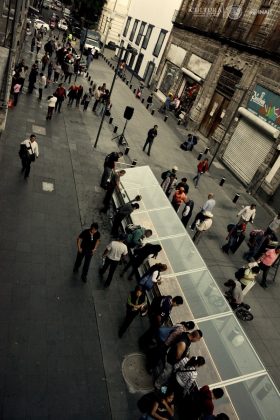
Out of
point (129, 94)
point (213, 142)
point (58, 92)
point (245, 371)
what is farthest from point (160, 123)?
point (245, 371)

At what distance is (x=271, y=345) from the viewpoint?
9531 millimetres

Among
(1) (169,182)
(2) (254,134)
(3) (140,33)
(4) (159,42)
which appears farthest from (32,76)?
(3) (140,33)

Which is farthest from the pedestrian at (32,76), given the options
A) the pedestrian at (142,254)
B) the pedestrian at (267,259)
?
the pedestrian at (267,259)

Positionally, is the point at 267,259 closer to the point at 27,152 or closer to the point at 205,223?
the point at 205,223

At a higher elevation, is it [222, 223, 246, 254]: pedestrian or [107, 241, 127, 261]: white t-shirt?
[107, 241, 127, 261]: white t-shirt

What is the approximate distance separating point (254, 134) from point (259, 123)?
37.7 inches

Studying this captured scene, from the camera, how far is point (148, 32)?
42094mm

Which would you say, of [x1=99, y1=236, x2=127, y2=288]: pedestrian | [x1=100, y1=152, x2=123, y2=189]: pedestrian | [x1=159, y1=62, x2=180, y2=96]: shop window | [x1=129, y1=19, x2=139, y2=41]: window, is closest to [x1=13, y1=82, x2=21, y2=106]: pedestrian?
[x1=100, y1=152, x2=123, y2=189]: pedestrian

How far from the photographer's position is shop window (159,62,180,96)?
33.1 meters

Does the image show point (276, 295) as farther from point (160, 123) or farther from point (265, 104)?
point (160, 123)

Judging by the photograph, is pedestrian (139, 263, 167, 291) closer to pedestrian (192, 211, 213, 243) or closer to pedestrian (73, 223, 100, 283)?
pedestrian (73, 223, 100, 283)

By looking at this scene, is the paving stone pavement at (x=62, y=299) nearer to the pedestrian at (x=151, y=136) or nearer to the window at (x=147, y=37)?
the pedestrian at (x=151, y=136)

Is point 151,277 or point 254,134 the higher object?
point 254,134

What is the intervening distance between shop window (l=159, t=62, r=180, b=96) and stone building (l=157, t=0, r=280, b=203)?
3.81 ft
